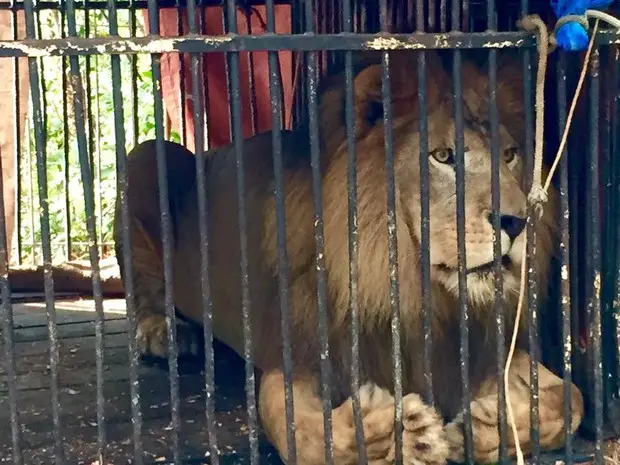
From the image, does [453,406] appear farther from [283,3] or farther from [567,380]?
[283,3]

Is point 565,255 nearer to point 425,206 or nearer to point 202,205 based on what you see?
point 425,206

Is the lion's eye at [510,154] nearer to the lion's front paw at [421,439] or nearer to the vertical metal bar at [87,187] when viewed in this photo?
the lion's front paw at [421,439]

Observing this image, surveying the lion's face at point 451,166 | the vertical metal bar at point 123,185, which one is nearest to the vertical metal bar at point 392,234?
the lion's face at point 451,166

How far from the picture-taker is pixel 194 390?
267cm

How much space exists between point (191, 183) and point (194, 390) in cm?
77

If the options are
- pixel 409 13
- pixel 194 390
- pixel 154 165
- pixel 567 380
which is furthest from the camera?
pixel 154 165

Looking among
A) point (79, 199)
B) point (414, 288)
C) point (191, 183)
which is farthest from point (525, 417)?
point (79, 199)

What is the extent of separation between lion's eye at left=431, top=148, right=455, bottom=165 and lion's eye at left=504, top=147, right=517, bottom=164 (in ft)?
0.50

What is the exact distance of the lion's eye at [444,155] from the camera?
1.99 meters

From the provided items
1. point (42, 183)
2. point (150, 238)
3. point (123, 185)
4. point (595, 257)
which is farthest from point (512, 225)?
point (150, 238)

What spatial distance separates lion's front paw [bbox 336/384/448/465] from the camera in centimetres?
190

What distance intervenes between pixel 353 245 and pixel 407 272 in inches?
9.6

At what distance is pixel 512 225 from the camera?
188 cm

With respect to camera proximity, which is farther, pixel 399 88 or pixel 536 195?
pixel 399 88
